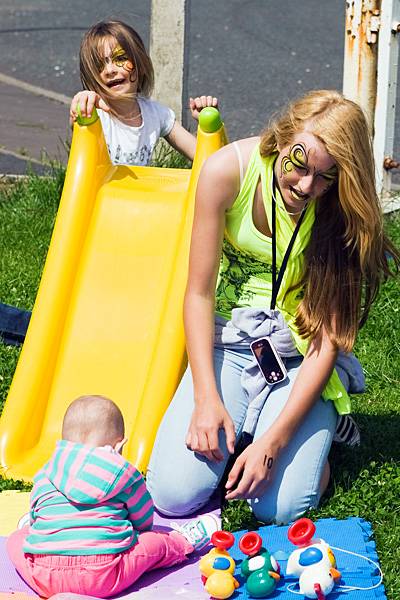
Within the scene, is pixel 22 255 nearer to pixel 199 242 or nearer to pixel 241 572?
pixel 199 242

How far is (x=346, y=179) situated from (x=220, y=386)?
792mm

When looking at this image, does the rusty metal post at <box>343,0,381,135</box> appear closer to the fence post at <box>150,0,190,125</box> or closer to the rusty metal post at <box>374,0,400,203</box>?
the rusty metal post at <box>374,0,400,203</box>

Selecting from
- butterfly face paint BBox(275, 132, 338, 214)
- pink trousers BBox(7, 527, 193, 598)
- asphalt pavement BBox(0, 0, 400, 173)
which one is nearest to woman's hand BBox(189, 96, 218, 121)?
butterfly face paint BBox(275, 132, 338, 214)

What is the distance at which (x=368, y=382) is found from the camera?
180 inches

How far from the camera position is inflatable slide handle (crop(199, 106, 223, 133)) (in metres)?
4.15

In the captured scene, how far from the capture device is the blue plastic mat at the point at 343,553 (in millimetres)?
3162

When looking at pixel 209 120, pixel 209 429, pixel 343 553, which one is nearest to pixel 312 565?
pixel 343 553

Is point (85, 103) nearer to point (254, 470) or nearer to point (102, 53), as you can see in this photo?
point (102, 53)

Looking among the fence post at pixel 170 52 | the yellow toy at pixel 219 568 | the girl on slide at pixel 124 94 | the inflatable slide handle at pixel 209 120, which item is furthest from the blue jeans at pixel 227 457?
the fence post at pixel 170 52

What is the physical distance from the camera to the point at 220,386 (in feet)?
12.2

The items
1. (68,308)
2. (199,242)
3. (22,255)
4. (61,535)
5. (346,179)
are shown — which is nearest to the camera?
(61,535)

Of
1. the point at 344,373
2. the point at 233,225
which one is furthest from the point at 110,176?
the point at 344,373

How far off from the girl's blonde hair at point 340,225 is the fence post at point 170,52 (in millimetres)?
2737

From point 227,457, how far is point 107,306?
0.82 m
